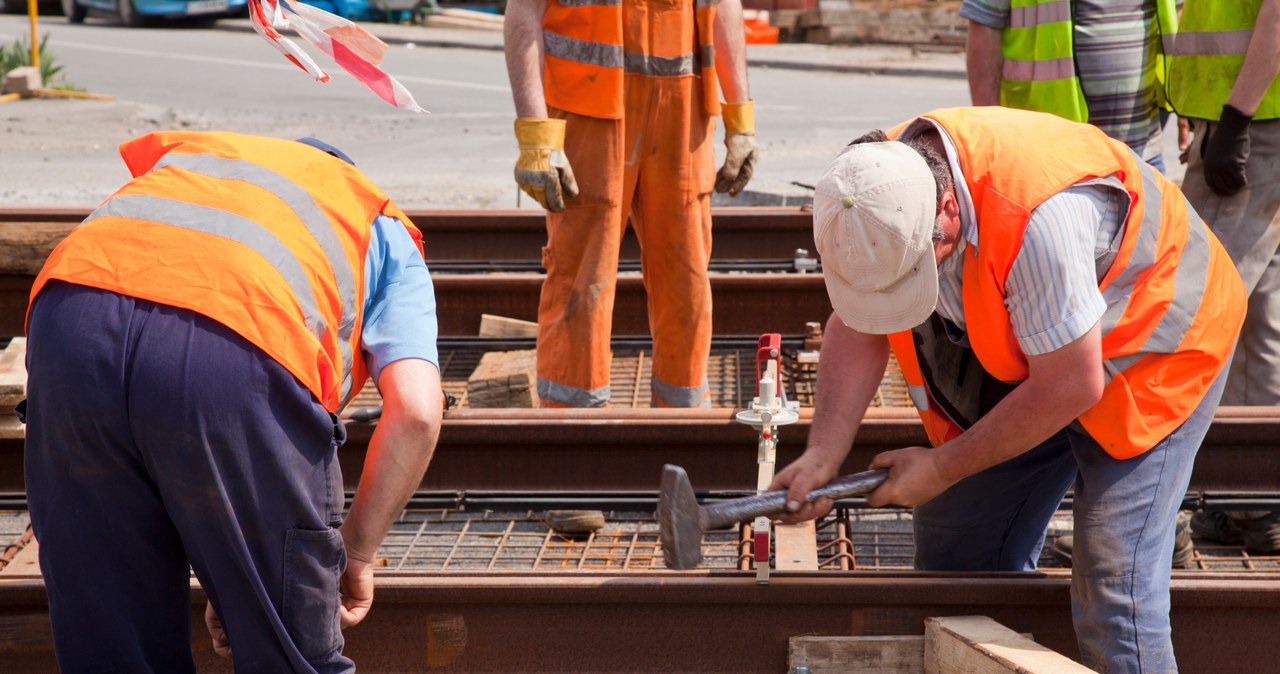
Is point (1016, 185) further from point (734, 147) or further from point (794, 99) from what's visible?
point (794, 99)

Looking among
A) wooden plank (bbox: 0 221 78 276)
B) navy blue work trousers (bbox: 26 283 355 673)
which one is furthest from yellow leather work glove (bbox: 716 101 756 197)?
wooden plank (bbox: 0 221 78 276)

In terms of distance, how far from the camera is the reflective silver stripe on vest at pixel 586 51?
4.36 m

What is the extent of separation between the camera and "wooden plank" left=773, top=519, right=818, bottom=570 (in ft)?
11.6

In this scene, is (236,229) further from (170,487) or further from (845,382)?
(845,382)

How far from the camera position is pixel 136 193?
2.24 meters

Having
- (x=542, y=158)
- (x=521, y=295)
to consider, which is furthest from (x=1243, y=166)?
(x=521, y=295)

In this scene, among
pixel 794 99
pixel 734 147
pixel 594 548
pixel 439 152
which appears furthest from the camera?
pixel 794 99

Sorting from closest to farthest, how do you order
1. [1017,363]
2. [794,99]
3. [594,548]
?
[1017,363]
[594,548]
[794,99]

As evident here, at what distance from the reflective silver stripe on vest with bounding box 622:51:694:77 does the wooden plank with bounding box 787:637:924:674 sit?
2.21m

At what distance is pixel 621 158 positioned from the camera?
446cm

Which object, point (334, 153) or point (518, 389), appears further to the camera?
point (518, 389)

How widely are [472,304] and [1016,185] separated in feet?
12.1

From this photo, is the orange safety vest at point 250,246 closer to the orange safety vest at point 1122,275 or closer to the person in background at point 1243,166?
the orange safety vest at point 1122,275

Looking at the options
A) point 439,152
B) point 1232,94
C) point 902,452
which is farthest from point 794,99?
point 902,452
